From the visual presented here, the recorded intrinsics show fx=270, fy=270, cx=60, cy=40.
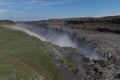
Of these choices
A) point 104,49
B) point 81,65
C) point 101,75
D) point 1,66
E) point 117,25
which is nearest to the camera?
point 1,66

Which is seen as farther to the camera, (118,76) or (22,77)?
(118,76)

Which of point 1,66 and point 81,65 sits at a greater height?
point 1,66

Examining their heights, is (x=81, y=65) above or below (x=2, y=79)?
below

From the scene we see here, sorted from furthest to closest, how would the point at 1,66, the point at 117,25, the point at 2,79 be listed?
1. the point at 117,25
2. the point at 1,66
3. the point at 2,79

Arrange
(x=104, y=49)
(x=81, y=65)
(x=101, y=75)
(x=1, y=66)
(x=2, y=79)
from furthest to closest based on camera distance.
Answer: (x=104, y=49)
(x=81, y=65)
(x=101, y=75)
(x=1, y=66)
(x=2, y=79)

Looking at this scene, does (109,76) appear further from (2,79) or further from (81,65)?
(2,79)

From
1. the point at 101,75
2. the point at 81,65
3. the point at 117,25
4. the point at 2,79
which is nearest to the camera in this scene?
the point at 2,79

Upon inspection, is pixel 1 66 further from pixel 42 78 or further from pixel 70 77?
pixel 70 77

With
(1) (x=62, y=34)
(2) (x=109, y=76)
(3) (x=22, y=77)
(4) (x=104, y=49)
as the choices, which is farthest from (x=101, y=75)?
(1) (x=62, y=34)

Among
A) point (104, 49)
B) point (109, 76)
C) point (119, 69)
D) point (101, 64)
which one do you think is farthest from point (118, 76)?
point (104, 49)
